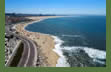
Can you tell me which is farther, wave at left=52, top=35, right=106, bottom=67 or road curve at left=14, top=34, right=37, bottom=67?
wave at left=52, top=35, right=106, bottom=67

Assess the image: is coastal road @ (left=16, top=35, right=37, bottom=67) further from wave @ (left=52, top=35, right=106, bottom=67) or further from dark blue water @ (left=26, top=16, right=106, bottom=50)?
dark blue water @ (left=26, top=16, right=106, bottom=50)

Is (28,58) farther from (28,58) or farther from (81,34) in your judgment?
(81,34)

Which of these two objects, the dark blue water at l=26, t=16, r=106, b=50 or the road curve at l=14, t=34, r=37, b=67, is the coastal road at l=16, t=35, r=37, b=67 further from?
the dark blue water at l=26, t=16, r=106, b=50

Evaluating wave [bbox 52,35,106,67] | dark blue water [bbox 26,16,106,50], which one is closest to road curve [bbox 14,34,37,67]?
wave [bbox 52,35,106,67]

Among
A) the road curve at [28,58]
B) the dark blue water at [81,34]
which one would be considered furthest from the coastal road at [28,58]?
the dark blue water at [81,34]

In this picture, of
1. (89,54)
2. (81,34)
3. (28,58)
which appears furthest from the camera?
(81,34)

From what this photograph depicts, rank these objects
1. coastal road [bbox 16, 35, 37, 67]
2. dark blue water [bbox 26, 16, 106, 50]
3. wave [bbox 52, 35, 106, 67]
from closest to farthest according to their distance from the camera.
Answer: coastal road [bbox 16, 35, 37, 67], wave [bbox 52, 35, 106, 67], dark blue water [bbox 26, 16, 106, 50]

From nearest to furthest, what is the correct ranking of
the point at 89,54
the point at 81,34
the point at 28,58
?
the point at 28,58 → the point at 89,54 → the point at 81,34

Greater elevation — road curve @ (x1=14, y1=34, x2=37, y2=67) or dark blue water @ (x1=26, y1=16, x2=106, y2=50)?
dark blue water @ (x1=26, y1=16, x2=106, y2=50)

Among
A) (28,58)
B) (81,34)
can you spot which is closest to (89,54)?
(28,58)

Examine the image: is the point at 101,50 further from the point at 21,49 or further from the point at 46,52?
the point at 21,49

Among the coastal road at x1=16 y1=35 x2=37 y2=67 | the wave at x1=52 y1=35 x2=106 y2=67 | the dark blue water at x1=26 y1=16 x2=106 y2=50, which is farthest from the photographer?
the dark blue water at x1=26 y1=16 x2=106 y2=50
